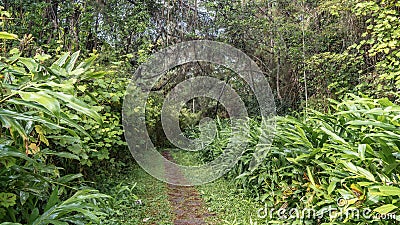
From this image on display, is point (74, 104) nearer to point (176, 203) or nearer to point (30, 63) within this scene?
point (30, 63)

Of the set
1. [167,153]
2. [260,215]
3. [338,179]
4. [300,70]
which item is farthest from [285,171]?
[300,70]

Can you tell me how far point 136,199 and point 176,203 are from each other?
0.47 metres

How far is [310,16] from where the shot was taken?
21.7ft

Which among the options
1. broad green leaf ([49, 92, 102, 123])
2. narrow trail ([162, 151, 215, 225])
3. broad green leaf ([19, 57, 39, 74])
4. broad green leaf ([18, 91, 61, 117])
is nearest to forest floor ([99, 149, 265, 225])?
narrow trail ([162, 151, 215, 225])

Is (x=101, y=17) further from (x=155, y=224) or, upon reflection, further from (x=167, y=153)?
(x=155, y=224)

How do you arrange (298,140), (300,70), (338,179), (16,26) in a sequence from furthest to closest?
1. (300,70)
2. (16,26)
3. (298,140)
4. (338,179)

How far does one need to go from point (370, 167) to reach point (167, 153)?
536 cm

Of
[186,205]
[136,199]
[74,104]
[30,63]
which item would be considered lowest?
[186,205]

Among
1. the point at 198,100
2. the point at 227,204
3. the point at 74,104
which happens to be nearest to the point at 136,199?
the point at 227,204

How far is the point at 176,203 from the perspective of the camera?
3445 millimetres

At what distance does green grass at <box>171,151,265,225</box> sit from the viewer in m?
2.79

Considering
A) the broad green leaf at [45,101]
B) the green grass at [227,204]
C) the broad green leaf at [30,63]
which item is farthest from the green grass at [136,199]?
the broad green leaf at [45,101]

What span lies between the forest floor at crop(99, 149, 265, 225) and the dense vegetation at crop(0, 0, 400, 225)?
0.16 feet

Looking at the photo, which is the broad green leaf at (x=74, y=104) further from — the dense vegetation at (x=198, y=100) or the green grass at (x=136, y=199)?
the green grass at (x=136, y=199)
